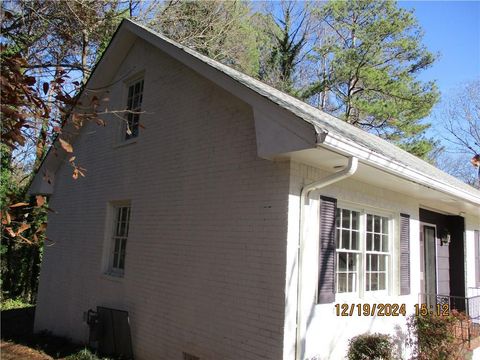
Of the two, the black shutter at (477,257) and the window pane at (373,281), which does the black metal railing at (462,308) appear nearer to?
the black shutter at (477,257)

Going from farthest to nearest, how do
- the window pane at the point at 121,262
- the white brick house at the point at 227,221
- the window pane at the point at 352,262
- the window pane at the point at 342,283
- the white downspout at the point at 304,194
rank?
the window pane at the point at 121,262
the window pane at the point at 352,262
the window pane at the point at 342,283
the white brick house at the point at 227,221
the white downspout at the point at 304,194

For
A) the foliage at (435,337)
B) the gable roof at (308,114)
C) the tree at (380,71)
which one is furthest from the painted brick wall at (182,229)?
the tree at (380,71)

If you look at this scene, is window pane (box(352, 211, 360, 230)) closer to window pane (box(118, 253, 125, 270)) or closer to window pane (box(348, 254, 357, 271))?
window pane (box(348, 254, 357, 271))

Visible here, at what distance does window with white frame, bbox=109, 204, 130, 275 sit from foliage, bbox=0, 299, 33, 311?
6.77 m

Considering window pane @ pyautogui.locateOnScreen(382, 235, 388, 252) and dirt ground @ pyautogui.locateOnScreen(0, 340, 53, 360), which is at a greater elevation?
window pane @ pyautogui.locateOnScreen(382, 235, 388, 252)

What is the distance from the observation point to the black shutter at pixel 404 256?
7.74 metres

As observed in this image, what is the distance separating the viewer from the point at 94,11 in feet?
44.2

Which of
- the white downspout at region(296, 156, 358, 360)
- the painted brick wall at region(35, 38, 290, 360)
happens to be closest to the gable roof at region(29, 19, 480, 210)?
the white downspout at region(296, 156, 358, 360)

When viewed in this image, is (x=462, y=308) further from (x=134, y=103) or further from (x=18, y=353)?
(x=18, y=353)

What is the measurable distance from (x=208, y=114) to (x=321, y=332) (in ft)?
12.1

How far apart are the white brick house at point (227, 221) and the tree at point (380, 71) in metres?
11.9

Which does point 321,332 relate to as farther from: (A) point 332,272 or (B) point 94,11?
(B) point 94,11

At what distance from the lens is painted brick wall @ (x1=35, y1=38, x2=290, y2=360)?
5684 millimetres

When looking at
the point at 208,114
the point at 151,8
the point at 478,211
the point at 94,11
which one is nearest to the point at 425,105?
the point at 478,211
